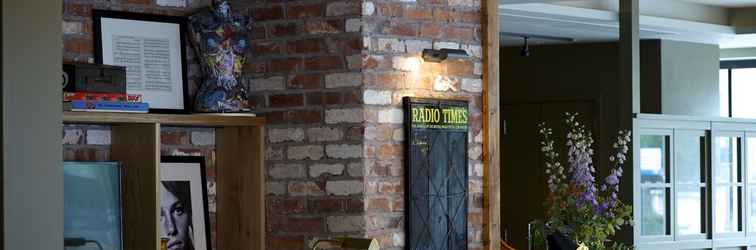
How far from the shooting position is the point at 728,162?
9.41 metres

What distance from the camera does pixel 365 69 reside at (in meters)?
4.54

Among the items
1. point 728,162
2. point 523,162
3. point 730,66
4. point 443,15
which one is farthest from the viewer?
point 730,66

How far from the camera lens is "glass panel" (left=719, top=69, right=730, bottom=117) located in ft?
38.8

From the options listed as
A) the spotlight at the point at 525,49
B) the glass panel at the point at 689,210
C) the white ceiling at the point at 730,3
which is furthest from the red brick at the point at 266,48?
the white ceiling at the point at 730,3

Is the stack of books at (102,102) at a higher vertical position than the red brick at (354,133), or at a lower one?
higher

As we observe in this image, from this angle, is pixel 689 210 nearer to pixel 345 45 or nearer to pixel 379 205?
pixel 379 205

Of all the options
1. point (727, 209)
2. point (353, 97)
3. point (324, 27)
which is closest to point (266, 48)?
point (324, 27)

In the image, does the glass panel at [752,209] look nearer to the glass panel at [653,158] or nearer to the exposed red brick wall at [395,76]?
the glass panel at [653,158]

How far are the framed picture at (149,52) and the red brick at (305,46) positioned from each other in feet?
1.39

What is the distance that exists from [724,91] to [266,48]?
318 inches

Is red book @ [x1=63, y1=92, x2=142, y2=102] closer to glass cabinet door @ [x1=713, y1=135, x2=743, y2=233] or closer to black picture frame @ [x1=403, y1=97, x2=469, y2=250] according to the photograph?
black picture frame @ [x1=403, y1=97, x2=469, y2=250]

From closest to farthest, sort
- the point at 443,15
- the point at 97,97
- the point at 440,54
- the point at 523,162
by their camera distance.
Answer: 1. the point at 97,97
2. the point at 440,54
3. the point at 443,15
4. the point at 523,162

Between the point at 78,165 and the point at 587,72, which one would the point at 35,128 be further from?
the point at 587,72

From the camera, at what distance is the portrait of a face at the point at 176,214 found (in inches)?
180
